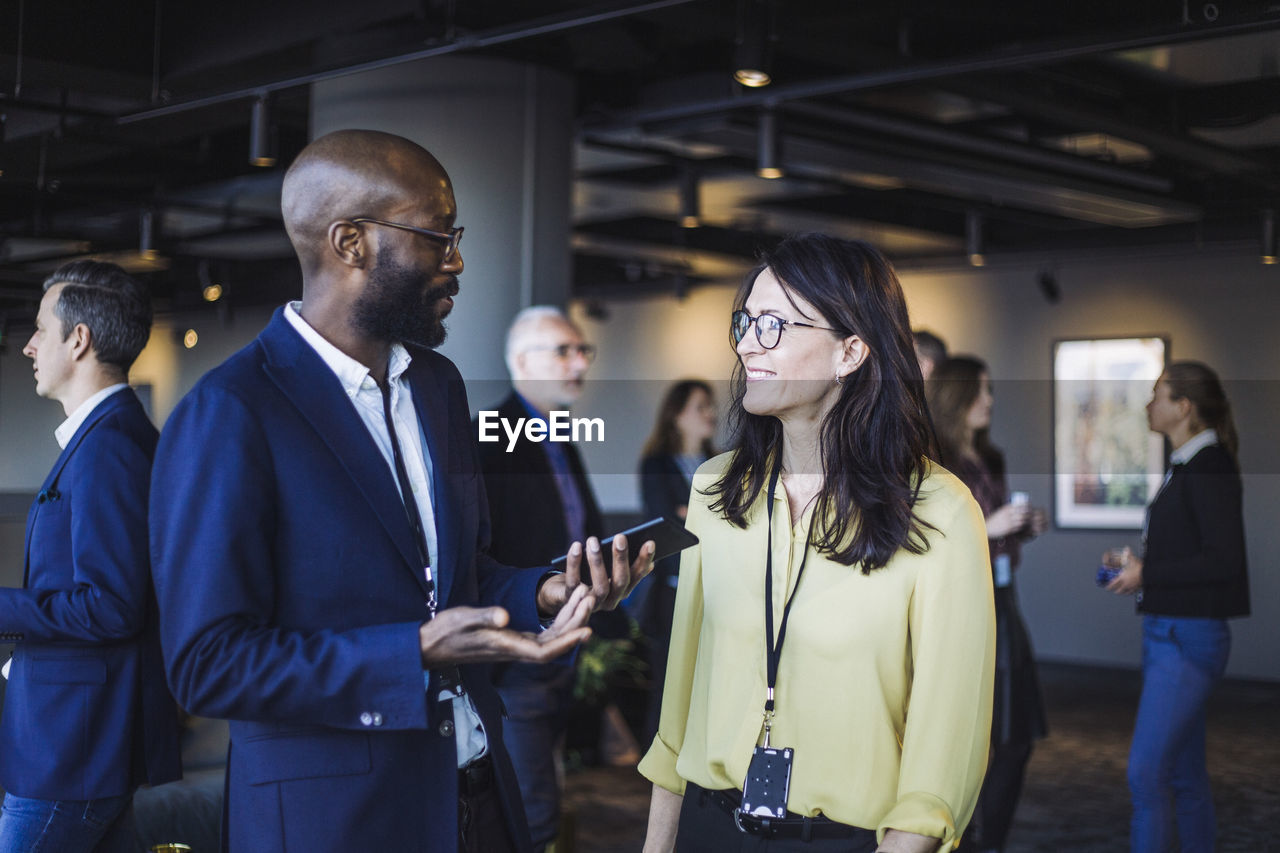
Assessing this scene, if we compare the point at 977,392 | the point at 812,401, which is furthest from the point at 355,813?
the point at 977,392

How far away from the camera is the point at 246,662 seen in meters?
1.45

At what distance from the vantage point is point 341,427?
1.59 metres

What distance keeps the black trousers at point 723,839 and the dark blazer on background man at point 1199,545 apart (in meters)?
Answer: 2.57

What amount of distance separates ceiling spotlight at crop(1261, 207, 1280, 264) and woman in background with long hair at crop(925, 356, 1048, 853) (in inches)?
88.3

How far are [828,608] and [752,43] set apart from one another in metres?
3.18

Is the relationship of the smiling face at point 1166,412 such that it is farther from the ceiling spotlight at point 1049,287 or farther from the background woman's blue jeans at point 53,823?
the ceiling spotlight at point 1049,287

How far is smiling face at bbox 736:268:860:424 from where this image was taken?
71.6 inches

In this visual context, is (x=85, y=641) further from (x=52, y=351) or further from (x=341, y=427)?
(x=341, y=427)

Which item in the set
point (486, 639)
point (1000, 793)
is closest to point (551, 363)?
point (486, 639)

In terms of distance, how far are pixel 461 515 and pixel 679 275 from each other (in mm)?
10456

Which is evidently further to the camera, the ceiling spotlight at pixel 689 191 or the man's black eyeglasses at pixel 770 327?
the ceiling spotlight at pixel 689 191

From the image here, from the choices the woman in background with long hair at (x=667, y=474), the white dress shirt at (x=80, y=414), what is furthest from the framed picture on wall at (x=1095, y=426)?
the white dress shirt at (x=80, y=414)

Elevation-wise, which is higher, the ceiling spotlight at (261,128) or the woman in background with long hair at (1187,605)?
the ceiling spotlight at (261,128)

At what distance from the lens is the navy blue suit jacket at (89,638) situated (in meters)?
2.13
